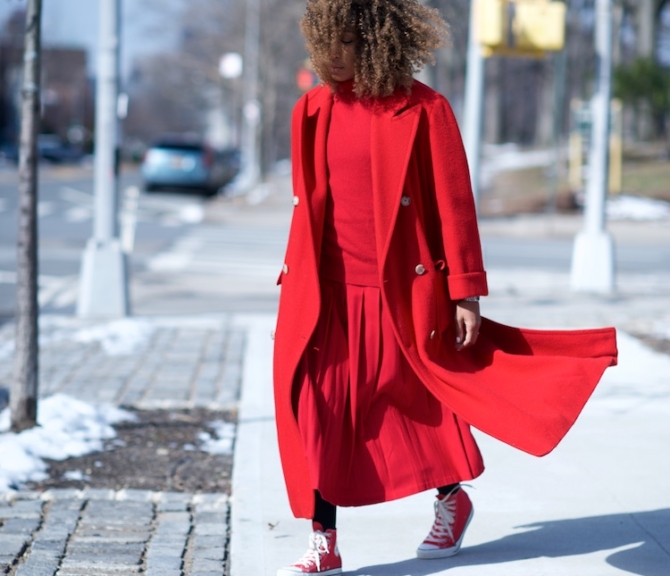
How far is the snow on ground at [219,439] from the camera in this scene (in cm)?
566

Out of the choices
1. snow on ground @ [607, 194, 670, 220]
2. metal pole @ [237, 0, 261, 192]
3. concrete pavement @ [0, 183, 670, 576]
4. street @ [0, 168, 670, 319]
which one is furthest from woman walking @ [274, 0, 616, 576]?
metal pole @ [237, 0, 261, 192]

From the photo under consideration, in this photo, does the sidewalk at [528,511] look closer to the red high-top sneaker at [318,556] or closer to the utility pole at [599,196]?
the red high-top sneaker at [318,556]

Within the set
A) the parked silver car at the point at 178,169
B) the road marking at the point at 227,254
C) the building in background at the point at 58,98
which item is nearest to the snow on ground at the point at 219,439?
the road marking at the point at 227,254

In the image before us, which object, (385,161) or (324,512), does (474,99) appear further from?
(324,512)

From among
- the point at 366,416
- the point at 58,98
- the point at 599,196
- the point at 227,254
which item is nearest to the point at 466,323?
the point at 366,416

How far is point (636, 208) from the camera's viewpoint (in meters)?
25.9

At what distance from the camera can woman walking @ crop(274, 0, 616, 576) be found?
355 cm

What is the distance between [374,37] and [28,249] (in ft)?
8.93

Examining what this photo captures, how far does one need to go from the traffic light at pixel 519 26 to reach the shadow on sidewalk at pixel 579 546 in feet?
26.1

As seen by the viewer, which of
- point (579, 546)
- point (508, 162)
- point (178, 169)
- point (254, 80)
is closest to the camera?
point (579, 546)

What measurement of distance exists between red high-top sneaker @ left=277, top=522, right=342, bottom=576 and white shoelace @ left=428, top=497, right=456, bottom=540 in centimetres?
42

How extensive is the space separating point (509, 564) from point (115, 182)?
22.6ft

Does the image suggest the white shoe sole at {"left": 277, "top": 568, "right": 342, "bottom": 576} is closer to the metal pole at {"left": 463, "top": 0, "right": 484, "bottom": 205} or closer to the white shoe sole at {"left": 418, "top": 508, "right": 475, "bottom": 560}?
the white shoe sole at {"left": 418, "top": 508, "right": 475, "bottom": 560}

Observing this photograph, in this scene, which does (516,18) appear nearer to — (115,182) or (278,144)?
(115,182)
